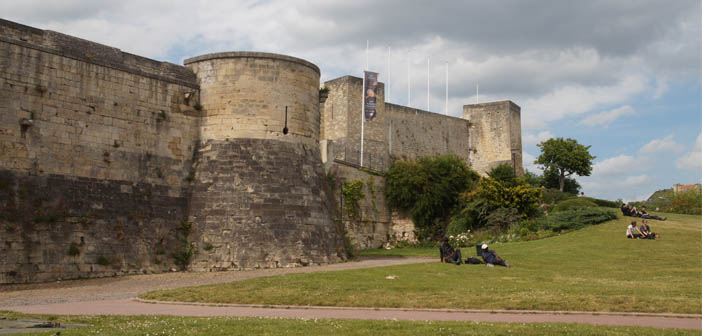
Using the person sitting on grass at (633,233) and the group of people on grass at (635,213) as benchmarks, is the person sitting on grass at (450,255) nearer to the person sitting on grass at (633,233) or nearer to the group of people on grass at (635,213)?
the person sitting on grass at (633,233)

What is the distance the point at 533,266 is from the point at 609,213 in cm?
1299

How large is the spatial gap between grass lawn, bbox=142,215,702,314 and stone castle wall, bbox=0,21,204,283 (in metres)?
5.11

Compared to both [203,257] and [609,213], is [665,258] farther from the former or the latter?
[203,257]

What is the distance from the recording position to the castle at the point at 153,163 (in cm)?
1708

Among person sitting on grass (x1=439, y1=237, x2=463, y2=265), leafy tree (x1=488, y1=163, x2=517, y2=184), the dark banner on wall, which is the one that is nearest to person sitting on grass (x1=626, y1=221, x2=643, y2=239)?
person sitting on grass (x1=439, y1=237, x2=463, y2=265)

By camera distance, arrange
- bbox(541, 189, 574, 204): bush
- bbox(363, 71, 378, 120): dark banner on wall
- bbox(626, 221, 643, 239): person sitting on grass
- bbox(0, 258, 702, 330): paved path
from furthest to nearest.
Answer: bbox(363, 71, 378, 120): dark banner on wall < bbox(541, 189, 574, 204): bush < bbox(626, 221, 643, 239): person sitting on grass < bbox(0, 258, 702, 330): paved path

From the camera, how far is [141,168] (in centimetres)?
2017

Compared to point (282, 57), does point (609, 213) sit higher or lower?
lower

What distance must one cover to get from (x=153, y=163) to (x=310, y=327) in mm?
13125

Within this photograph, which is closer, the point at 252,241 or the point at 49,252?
the point at 49,252

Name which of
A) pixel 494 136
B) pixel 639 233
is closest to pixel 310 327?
pixel 639 233

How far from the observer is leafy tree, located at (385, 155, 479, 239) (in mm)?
35375

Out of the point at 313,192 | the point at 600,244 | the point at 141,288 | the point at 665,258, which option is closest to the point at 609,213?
the point at 600,244

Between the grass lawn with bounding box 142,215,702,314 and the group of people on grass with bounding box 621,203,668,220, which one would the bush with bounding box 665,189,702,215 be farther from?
the grass lawn with bounding box 142,215,702,314
